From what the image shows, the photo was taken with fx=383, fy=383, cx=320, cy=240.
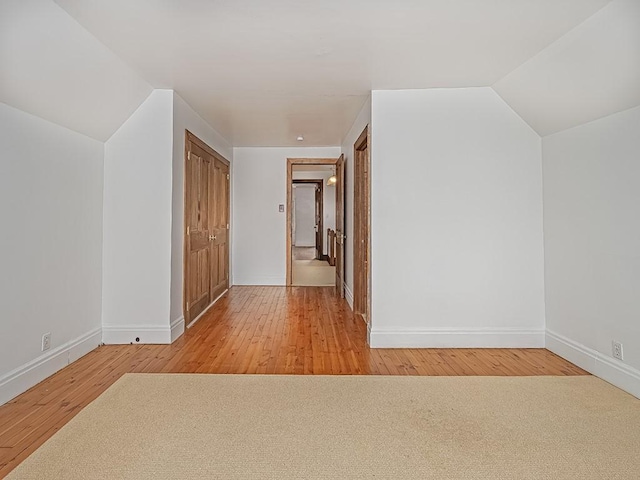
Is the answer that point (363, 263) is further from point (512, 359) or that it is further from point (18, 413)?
point (18, 413)

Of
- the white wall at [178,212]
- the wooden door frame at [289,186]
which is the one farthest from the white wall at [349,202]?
the white wall at [178,212]

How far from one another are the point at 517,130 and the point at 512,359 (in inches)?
75.7

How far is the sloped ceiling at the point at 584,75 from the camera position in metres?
2.08

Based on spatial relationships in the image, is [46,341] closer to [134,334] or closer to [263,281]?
[134,334]

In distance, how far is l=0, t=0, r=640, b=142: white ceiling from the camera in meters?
2.09

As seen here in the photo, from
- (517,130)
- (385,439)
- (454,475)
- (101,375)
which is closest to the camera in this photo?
(454,475)

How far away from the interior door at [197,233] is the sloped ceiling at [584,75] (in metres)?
3.02

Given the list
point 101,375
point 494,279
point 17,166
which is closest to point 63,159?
point 17,166

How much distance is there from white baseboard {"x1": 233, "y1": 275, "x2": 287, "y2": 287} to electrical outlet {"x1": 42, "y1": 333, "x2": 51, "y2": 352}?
379 cm

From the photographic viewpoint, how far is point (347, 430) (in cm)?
196

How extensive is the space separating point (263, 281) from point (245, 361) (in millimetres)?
3535

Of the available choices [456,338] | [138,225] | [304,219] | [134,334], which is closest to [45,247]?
[138,225]

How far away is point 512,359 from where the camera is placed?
3049 mm

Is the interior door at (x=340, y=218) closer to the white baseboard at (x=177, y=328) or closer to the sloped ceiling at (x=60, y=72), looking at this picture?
the white baseboard at (x=177, y=328)
